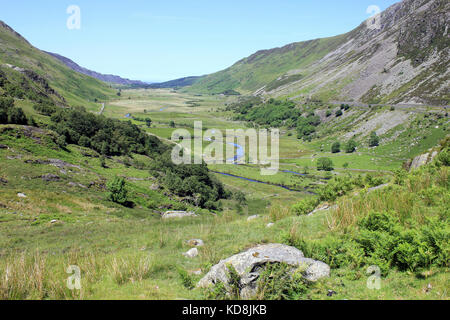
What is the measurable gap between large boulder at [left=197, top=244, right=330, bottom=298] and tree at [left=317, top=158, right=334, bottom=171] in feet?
351

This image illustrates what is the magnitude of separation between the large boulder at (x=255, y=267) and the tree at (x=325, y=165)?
4218 inches

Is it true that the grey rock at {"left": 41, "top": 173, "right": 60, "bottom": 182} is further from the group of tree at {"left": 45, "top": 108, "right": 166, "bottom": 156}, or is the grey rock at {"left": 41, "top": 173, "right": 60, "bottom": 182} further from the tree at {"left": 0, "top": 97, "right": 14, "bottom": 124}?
the group of tree at {"left": 45, "top": 108, "right": 166, "bottom": 156}

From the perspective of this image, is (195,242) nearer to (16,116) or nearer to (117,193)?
(117,193)

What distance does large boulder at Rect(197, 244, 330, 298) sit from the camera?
713 cm

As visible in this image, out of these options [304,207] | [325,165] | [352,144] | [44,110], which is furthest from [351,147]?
[44,110]

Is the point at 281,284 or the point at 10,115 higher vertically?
the point at 10,115

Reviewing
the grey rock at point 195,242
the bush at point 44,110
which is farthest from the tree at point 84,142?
the grey rock at point 195,242

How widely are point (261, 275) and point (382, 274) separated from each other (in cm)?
356

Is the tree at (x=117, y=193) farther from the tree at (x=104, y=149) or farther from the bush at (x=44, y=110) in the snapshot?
the bush at (x=44, y=110)

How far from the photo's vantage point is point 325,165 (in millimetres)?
108188

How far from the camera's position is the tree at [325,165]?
10762cm

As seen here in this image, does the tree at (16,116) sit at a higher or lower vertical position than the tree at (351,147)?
higher

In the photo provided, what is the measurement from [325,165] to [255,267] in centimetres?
10881
